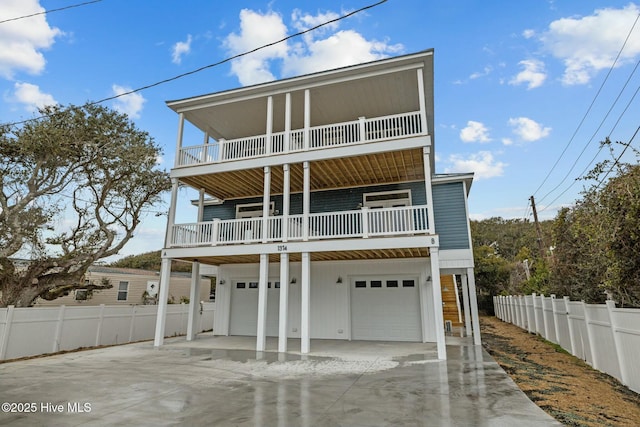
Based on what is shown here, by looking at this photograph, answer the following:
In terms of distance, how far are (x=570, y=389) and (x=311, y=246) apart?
6431 millimetres

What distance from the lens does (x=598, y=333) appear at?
280 inches

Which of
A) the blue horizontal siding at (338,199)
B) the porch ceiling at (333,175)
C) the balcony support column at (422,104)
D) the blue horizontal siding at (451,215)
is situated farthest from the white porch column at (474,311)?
the balcony support column at (422,104)

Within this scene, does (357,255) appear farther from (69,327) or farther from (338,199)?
(69,327)

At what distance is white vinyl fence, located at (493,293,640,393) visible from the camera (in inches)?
221

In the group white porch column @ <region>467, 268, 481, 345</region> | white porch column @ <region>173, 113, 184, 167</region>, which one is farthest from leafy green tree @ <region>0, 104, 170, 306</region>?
white porch column @ <region>467, 268, 481, 345</region>

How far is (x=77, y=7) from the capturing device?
7.82 m

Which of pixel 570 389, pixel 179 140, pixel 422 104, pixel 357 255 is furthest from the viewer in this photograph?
pixel 179 140

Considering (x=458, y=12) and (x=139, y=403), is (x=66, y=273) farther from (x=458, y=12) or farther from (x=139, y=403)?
(x=458, y=12)

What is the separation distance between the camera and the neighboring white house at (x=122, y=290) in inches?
696

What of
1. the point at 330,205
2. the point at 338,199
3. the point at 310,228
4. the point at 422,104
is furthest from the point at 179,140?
the point at 422,104

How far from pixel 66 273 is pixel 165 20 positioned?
963 centimetres

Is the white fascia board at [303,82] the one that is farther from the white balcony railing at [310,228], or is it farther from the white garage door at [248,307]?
the white garage door at [248,307]

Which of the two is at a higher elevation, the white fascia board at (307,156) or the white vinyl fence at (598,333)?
the white fascia board at (307,156)

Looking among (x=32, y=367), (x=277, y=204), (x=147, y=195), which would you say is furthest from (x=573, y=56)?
(x=32, y=367)
